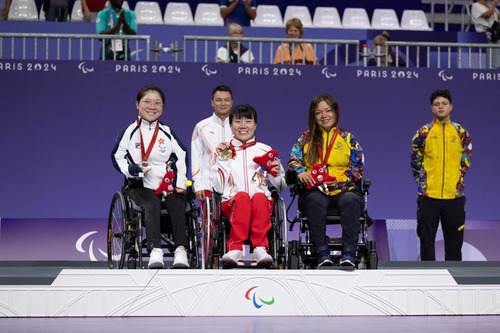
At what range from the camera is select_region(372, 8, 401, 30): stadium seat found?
463 inches

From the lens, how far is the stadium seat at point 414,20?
38.7 ft

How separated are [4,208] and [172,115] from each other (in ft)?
5.59

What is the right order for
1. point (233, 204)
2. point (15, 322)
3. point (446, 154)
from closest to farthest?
point (15, 322)
point (233, 204)
point (446, 154)

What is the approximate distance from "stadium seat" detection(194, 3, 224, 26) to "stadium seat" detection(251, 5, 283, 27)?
0.44 metres

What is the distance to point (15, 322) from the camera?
487 cm

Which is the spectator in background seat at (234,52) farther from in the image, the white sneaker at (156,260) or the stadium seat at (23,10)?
the white sneaker at (156,260)

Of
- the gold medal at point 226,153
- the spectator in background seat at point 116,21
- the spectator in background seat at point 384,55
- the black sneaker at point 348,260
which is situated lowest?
the black sneaker at point 348,260

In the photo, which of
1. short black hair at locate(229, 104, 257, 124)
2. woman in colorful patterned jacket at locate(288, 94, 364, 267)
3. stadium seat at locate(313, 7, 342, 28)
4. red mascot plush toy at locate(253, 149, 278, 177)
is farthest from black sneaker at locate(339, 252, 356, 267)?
stadium seat at locate(313, 7, 342, 28)

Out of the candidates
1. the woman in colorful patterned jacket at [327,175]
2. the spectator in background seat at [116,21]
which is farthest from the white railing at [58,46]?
the woman in colorful patterned jacket at [327,175]

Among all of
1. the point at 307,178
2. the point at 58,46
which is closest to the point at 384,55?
the point at 58,46

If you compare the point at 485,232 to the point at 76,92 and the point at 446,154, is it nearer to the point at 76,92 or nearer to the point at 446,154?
the point at 446,154

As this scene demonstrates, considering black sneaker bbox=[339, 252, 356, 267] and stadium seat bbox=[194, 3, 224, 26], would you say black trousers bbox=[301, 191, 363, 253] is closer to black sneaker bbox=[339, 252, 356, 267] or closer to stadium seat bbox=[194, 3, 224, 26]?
black sneaker bbox=[339, 252, 356, 267]

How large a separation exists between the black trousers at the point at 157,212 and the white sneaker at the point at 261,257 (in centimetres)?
47

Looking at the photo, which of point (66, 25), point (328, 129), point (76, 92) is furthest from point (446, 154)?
point (66, 25)
